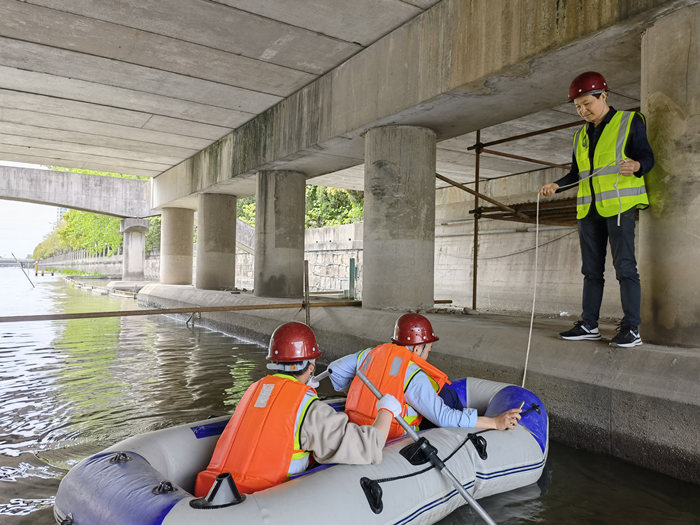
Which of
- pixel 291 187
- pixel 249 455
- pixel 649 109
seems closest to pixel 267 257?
pixel 291 187

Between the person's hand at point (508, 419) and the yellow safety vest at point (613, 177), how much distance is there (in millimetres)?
2210

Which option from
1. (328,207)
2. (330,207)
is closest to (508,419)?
(330,207)

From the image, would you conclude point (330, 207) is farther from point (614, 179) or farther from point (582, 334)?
point (614, 179)

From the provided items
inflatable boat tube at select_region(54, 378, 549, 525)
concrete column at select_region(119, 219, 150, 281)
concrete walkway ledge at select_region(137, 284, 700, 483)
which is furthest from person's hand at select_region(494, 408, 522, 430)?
concrete column at select_region(119, 219, 150, 281)

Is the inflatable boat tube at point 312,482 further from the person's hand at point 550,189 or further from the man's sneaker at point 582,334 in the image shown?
the person's hand at point 550,189

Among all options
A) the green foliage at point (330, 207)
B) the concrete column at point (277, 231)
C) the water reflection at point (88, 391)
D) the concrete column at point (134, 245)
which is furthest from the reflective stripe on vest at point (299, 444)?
Answer: the green foliage at point (330, 207)

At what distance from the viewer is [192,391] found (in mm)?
7562

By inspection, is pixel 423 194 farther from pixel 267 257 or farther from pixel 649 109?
pixel 267 257

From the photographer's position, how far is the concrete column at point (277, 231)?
1336 centimetres

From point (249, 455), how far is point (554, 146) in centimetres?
1187

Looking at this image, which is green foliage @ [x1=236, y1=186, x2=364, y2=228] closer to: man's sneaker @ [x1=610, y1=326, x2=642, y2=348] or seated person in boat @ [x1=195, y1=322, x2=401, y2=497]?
man's sneaker @ [x1=610, y1=326, x2=642, y2=348]

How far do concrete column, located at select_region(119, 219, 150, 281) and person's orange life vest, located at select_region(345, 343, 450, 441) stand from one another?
82.2ft

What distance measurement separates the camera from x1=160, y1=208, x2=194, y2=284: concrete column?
828 inches

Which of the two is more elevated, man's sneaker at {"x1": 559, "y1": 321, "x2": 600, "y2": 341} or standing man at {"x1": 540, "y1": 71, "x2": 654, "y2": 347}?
standing man at {"x1": 540, "y1": 71, "x2": 654, "y2": 347}
